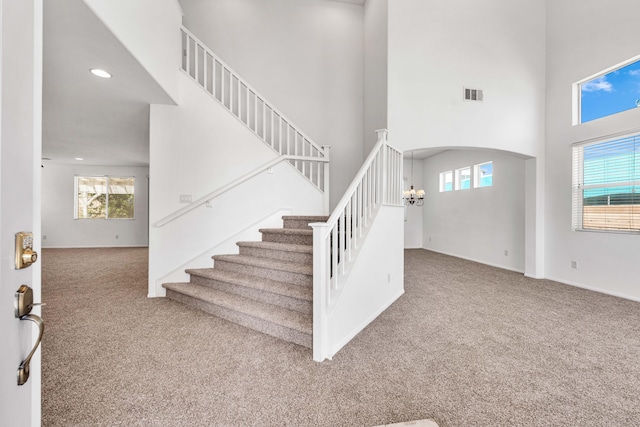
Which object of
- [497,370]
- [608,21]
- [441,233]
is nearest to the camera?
[497,370]

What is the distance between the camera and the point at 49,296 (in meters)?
3.84

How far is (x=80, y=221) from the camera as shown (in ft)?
27.7

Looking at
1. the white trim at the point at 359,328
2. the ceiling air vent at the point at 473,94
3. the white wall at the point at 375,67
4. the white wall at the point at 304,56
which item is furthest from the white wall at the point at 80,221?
the ceiling air vent at the point at 473,94

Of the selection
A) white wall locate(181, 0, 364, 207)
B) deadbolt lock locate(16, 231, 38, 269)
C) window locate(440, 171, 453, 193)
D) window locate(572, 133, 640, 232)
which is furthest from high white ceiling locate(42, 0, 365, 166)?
window locate(572, 133, 640, 232)

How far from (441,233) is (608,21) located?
5242mm

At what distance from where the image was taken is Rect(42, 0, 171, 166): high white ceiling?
2.17m

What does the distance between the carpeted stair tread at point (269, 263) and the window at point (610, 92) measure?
4962mm

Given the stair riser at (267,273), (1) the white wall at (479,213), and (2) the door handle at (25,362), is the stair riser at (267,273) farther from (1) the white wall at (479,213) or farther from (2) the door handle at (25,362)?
(1) the white wall at (479,213)

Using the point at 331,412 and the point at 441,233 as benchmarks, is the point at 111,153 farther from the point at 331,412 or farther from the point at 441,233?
the point at 441,233

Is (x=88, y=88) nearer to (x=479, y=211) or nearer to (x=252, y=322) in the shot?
(x=252, y=322)

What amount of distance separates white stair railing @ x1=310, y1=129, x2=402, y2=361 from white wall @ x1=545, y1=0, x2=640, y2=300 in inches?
120

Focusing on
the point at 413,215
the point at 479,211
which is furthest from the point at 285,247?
the point at 413,215

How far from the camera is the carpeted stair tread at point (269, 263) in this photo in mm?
2969

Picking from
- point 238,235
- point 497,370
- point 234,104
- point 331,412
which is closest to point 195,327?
point 238,235
